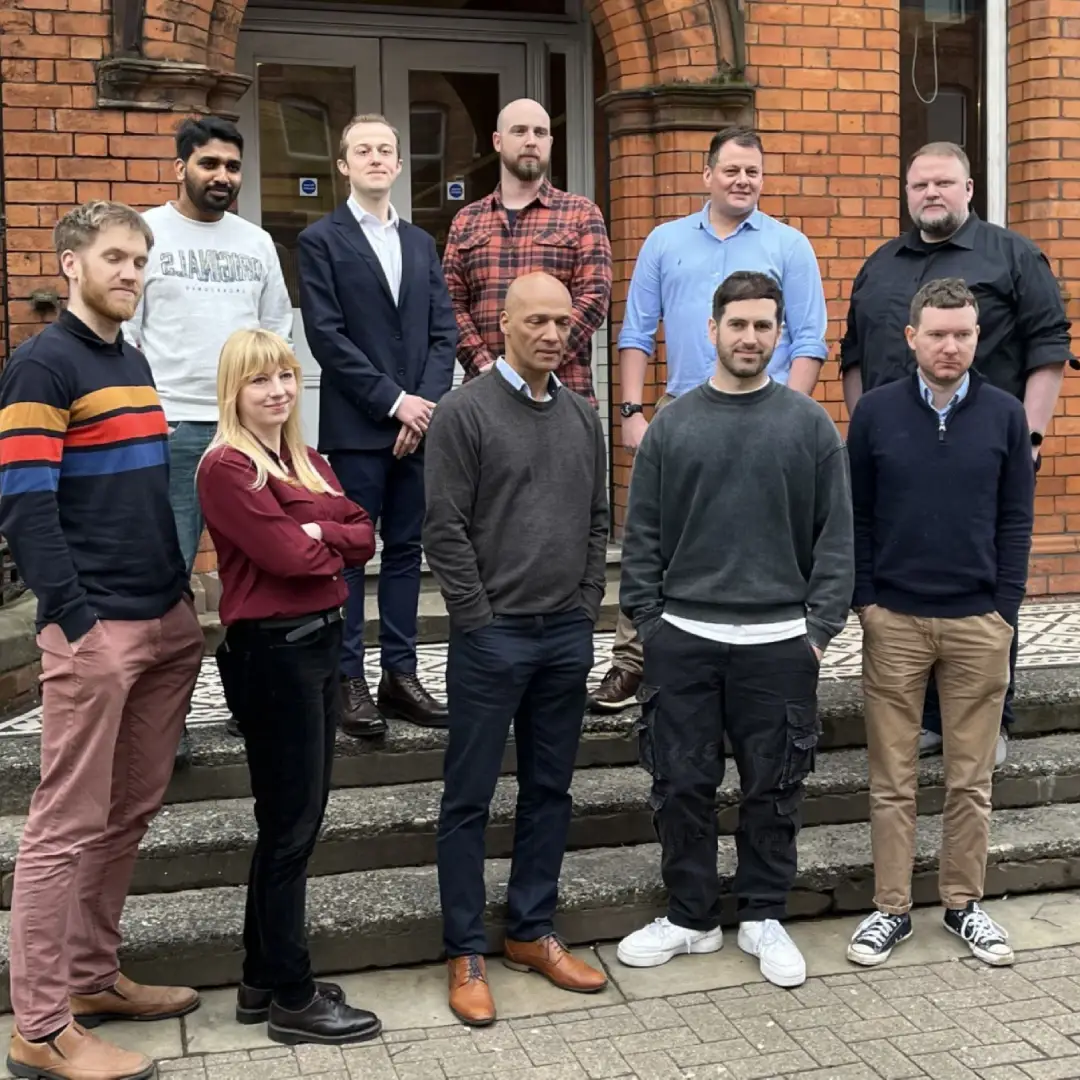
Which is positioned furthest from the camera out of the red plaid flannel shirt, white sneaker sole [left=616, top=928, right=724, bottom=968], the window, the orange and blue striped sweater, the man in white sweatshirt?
the window

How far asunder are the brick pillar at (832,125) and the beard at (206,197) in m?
3.43

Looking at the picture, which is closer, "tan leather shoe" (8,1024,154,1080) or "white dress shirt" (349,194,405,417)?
"tan leather shoe" (8,1024,154,1080)

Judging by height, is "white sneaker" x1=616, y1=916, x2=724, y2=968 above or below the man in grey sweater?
below

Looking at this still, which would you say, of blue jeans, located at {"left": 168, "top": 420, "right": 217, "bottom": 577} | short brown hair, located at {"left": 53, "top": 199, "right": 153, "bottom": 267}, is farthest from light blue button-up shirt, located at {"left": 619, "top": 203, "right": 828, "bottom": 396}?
short brown hair, located at {"left": 53, "top": 199, "right": 153, "bottom": 267}

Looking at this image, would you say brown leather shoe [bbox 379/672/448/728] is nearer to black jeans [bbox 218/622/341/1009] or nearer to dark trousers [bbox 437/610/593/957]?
dark trousers [bbox 437/610/593/957]

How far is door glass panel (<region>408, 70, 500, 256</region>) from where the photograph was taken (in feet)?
26.2

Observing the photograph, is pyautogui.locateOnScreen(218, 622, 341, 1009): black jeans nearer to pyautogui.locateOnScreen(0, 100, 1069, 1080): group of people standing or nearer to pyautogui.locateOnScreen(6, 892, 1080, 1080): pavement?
pyautogui.locateOnScreen(0, 100, 1069, 1080): group of people standing

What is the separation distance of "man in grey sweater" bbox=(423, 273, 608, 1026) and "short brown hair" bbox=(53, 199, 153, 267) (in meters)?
0.97

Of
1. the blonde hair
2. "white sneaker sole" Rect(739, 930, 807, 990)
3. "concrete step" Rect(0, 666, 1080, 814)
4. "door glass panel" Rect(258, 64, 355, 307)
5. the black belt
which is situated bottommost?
"white sneaker sole" Rect(739, 930, 807, 990)

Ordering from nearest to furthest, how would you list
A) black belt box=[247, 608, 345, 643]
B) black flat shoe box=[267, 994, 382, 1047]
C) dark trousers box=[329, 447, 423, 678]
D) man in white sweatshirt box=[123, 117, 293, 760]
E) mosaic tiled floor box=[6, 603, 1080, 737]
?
black belt box=[247, 608, 345, 643] < black flat shoe box=[267, 994, 382, 1047] < man in white sweatshirt box=[123, 117, 293, 760] < dark trousers box=[329, 447, 423, 678] < mosaic tiled floor box=[6, 603, 1080, 737]

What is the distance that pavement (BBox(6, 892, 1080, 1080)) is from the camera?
3.71m

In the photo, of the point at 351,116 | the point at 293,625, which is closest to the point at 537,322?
the point at 293,625

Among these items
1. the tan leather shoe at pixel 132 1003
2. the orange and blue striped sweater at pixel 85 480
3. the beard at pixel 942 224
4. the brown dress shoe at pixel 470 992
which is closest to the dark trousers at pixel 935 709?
the beard at pixel 942 224

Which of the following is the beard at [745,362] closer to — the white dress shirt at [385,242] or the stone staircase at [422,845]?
the white dress shirt at [385,242]
